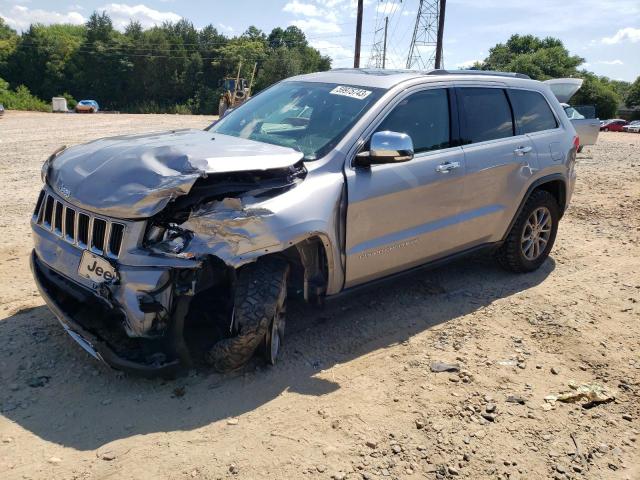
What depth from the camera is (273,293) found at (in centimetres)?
320

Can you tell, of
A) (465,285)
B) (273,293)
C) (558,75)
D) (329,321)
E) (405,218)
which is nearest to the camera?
(273,293)

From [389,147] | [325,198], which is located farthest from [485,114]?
[325,198]

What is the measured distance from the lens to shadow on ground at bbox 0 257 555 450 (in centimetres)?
293

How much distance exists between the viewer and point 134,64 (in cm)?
6738

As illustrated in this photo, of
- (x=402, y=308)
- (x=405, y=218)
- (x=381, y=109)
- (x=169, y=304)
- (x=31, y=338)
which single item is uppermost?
(x=381, y=109)

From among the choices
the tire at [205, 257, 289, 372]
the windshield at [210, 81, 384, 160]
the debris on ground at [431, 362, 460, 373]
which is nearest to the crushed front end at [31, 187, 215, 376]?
the tire at [205, 257, 289, 372]

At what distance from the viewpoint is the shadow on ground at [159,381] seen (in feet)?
9.61

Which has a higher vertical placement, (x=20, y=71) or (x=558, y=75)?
(x=558, y=75)

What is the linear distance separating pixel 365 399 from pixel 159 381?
1.26 m

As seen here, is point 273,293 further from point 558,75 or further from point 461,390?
point 558,75

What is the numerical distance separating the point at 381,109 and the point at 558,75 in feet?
183

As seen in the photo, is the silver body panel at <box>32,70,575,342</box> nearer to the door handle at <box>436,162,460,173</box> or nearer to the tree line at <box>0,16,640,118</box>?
the door handle at <box>436,162,460,173</box>

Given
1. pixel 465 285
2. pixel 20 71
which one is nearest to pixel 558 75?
pixel 465 285

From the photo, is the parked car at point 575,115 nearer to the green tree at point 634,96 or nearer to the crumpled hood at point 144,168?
the crumpled hood at point 144,168
